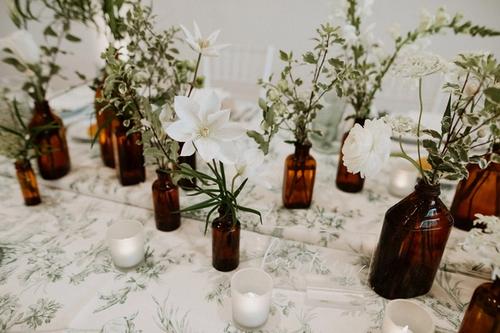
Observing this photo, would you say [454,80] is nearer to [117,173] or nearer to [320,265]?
[320,265]

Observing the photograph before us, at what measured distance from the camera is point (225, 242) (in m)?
0.80

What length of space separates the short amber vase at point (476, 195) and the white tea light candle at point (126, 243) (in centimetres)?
79

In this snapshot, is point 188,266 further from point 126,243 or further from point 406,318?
point 406,318

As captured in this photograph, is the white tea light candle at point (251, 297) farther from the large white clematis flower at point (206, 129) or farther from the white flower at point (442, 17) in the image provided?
the white flower at point (442, 17)

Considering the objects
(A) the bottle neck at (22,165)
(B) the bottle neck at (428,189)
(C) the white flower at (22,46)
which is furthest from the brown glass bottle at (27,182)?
(B) the bottle neck at (428,189)

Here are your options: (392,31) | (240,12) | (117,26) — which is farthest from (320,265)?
(240,12)

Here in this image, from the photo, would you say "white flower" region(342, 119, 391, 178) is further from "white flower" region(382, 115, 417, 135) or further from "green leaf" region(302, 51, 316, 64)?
"green leaf" region(302, 51, 316, 64)

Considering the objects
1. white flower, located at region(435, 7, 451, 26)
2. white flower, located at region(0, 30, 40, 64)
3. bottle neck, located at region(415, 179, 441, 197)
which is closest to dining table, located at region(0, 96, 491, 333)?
bottle neck, located at region(415, 179, 441, 197)

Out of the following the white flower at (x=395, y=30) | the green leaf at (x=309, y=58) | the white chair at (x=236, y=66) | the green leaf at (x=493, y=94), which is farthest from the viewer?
the white chair at (x=236, y=66)

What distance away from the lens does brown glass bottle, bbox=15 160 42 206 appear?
38.7 inches

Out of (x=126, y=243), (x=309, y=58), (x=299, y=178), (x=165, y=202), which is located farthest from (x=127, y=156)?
(x=309, y=58)

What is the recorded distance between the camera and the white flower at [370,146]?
1.89ft

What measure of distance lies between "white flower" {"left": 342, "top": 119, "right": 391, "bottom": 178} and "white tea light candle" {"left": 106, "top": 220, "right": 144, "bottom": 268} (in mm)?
491

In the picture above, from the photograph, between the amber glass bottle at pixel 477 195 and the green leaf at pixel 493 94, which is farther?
the amber glass bottle at pixel 477 195
